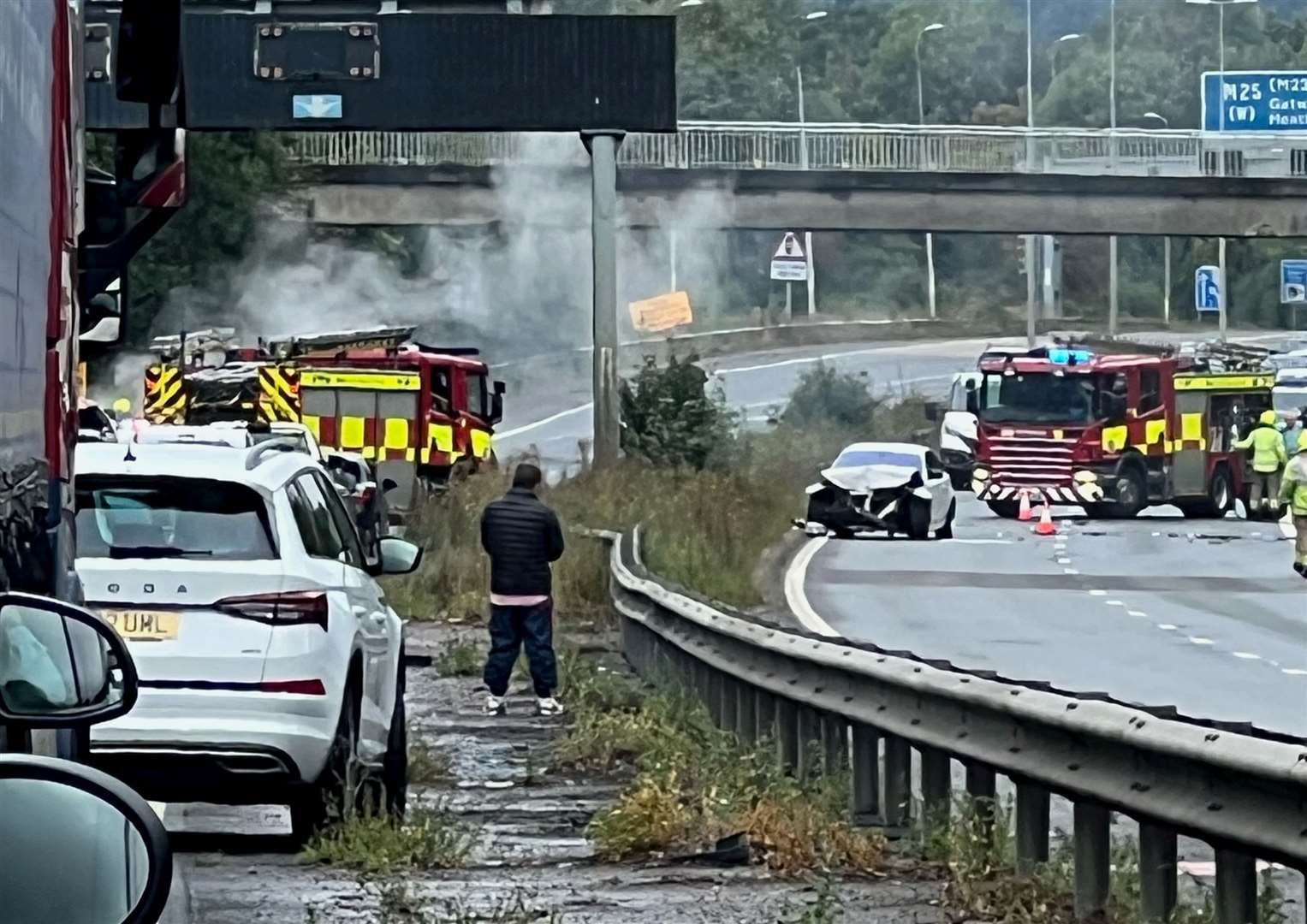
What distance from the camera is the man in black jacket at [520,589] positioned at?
14.8 metres

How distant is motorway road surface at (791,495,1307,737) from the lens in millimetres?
17844

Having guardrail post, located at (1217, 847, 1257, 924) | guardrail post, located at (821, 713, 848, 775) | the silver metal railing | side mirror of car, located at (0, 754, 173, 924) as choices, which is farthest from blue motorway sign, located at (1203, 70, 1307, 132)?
side mirror of car, located at (0, 754, 173, 924)

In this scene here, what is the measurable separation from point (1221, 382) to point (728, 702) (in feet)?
108

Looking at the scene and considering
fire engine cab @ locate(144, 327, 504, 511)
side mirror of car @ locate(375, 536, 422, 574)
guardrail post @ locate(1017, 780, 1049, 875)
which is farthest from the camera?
fire engine cab @ locate(144, 327, 504, 511)

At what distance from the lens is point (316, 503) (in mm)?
10258

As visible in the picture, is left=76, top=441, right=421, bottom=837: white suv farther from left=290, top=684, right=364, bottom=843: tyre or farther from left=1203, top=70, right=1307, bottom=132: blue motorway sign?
left=1203, top=70, right=1307, bottom=132: blue motorway sign

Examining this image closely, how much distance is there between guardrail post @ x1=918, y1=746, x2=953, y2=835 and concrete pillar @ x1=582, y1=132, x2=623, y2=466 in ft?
82.3

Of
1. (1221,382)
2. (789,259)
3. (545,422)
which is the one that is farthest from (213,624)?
(545,422)

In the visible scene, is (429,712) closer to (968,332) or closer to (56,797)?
(56,797)

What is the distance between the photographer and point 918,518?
37031mm

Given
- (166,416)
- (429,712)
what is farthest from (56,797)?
(166,416)

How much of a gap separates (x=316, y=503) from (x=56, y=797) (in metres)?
7.30

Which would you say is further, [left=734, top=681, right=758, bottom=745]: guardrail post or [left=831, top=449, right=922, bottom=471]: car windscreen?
[left=831, top=449, right=922, bottom=471]: car windscreen

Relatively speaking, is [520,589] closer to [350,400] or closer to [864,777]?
[864,777]
